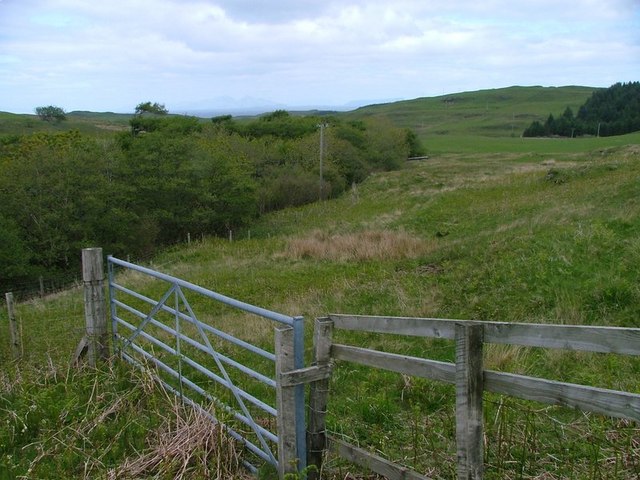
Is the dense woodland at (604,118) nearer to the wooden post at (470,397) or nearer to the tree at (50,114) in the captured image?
the tree at (50,114)

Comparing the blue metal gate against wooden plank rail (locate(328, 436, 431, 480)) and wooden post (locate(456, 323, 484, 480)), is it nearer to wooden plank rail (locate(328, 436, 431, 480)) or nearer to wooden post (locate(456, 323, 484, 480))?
wooden plank rail (locate(328, 436, 431, 480))

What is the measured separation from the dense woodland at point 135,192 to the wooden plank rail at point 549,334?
108 ft

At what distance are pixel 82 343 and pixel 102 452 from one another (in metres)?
2.49

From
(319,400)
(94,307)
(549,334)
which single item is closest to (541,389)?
(549,334)

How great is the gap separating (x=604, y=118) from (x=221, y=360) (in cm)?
13958

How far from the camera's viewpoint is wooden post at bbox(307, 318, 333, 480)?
13.4 feet

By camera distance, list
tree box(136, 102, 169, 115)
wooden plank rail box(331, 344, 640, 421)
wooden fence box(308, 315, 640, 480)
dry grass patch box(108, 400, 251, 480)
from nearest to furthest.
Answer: wooden plank rail box(331, 344, 640, 421) < wooden fence box(308, 315, 640, 480) < dry grass patch box(108, 400, 251, 480) < tree box(136, 102, 169, 115)

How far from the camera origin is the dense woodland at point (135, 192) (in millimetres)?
36031

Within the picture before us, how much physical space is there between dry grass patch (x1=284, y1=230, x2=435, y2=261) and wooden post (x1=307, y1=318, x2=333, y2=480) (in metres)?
11.3

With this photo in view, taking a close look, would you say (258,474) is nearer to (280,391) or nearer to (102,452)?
(280,391)

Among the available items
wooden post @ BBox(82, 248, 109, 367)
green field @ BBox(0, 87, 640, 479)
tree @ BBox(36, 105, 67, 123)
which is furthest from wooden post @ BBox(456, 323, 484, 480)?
tree @ BBox(36, 105, 67, 123)

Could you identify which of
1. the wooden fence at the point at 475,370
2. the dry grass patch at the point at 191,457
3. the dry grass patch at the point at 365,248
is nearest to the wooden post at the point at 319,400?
the wooden fence at the point at 475,370

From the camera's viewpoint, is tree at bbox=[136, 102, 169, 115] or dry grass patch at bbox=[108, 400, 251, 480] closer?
dry grass patch at bbox=[108, 400, 251, 480]

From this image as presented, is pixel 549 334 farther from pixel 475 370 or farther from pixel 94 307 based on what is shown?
pixel 94 307
